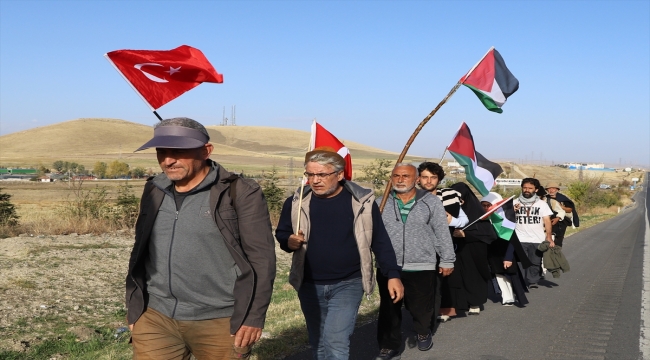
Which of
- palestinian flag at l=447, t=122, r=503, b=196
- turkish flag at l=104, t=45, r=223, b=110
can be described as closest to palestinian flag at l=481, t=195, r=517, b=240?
palestinian flag at l=447, t=122, r=503, b=196

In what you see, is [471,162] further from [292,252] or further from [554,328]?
[292,252]

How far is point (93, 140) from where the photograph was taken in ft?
470

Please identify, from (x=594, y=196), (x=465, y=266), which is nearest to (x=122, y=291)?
(x=465, y=266)

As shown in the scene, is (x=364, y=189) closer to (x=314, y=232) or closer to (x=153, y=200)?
(x=314, y=232)

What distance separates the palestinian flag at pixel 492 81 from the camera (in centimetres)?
898

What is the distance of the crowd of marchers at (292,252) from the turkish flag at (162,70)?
2.99ft

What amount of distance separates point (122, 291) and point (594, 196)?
148 ft

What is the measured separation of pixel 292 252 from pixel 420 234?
1.46 m

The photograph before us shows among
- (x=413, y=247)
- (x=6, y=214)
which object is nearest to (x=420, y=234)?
(x=413, y=247)

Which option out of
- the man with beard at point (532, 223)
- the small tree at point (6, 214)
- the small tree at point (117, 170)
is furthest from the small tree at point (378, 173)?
the small tree at point (117, 170)

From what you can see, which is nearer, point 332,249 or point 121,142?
point 332,249

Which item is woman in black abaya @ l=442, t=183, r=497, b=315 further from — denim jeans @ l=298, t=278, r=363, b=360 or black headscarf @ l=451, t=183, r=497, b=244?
denim jeans @ l=298, t=278, r=363, b=360

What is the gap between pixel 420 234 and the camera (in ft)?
21.5

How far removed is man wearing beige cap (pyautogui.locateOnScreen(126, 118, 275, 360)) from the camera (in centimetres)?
354
